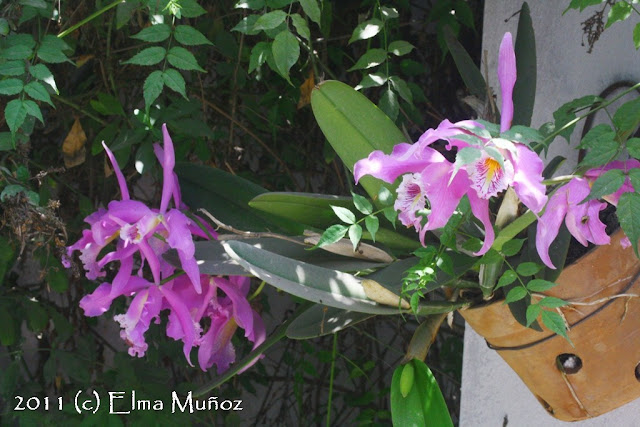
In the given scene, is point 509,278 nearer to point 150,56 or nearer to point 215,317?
point 215,317

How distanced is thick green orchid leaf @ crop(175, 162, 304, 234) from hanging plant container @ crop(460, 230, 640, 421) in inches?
13.1

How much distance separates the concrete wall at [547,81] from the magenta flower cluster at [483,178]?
46 cm

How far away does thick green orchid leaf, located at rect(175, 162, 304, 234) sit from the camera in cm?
127

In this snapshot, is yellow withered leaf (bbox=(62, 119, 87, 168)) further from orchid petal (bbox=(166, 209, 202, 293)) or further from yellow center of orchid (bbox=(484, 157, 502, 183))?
yellow center of orchid (bbox=(484, 157, 502, 183))

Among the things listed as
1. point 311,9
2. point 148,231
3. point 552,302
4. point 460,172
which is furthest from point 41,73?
point 552,302

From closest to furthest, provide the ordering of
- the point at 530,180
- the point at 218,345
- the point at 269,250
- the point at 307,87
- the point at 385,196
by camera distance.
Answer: the point at 530,180
the point at 385,196
the point at 269,250
the point at 218,345
the point at 307,87

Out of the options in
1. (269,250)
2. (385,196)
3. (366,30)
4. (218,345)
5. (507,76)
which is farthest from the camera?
(366,30)

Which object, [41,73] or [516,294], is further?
[41,73]

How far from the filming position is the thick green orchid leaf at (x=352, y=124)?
1.08 metres

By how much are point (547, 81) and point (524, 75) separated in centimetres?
28

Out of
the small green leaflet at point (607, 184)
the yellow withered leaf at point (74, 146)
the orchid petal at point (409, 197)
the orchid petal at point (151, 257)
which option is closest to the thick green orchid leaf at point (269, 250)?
the orchid petal at point (151, 257)

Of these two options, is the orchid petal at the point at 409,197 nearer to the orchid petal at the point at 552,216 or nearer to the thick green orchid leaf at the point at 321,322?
the orchid petal at the point at 552,216

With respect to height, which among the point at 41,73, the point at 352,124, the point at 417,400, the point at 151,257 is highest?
the point at 41,73

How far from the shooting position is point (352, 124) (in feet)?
3.56
